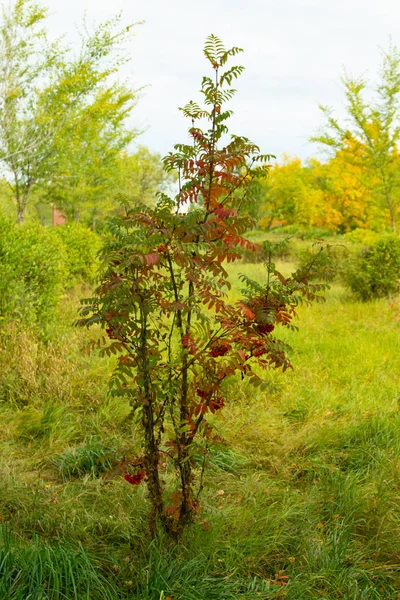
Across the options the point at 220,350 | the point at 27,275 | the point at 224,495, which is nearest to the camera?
the point at 220,350

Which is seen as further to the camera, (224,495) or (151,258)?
(224,495)

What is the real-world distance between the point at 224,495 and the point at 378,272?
651cm

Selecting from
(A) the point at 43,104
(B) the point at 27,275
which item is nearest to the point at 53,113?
(A) the point at 43,104

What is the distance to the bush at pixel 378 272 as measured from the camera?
28.9 ft

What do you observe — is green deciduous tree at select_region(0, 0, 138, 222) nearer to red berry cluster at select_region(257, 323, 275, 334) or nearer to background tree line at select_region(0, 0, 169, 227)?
background tree line at select_region(0, 0, 169, 227)

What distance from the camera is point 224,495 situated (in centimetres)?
311

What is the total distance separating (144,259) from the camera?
198 cm

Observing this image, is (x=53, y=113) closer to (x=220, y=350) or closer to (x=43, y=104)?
(x=43, y=104)

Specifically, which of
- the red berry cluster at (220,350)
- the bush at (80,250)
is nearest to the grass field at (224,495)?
the red berry cluster at (220,350)

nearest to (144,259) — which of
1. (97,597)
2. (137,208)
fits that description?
(137,208)

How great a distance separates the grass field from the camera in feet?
7.52

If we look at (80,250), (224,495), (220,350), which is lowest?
(224,495)

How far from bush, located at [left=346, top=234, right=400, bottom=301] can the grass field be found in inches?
157

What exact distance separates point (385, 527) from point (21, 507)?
1.87 m
